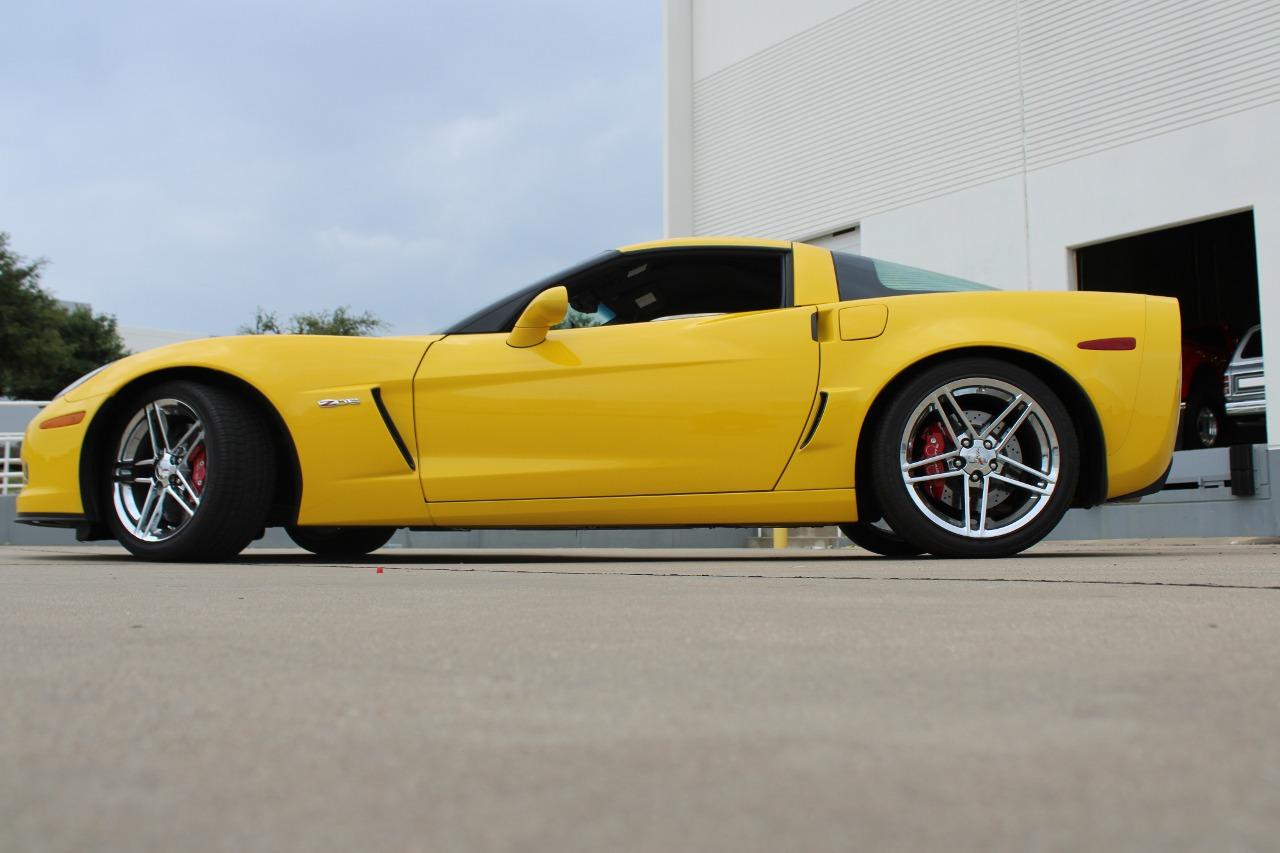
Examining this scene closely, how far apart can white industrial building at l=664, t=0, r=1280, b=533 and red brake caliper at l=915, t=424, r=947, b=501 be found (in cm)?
721

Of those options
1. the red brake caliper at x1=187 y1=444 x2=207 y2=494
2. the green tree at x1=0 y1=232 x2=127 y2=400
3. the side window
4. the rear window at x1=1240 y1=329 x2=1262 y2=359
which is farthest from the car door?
the green tree at x1=0 y1=232 x2=127 y2=400

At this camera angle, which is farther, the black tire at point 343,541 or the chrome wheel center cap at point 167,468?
the black tire at point 343,541

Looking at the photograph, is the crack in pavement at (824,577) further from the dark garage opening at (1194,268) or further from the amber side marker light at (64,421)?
the dark garage opening at (1194,268)

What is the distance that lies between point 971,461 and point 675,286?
1454 mm

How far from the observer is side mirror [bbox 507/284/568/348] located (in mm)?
4367

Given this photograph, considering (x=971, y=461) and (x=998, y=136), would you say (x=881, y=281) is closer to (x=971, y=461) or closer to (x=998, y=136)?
(x=971, y=461)

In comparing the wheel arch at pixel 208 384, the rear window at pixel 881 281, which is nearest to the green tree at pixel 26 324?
the wheel arch at pixel 208 384

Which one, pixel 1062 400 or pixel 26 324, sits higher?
pixel 26 324

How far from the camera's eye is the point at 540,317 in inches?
175

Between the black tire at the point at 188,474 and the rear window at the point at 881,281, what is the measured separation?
2.23 metres

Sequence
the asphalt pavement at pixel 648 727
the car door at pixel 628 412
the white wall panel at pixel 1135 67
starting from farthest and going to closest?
the white wall panel at pixel 1135 67, the car door at pixel 628 412, the asphalt pavement at pixel 648 727

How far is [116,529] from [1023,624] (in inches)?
150

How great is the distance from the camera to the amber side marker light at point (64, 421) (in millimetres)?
4730

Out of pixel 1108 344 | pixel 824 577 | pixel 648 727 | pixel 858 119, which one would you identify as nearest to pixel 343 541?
pixel 824 577
